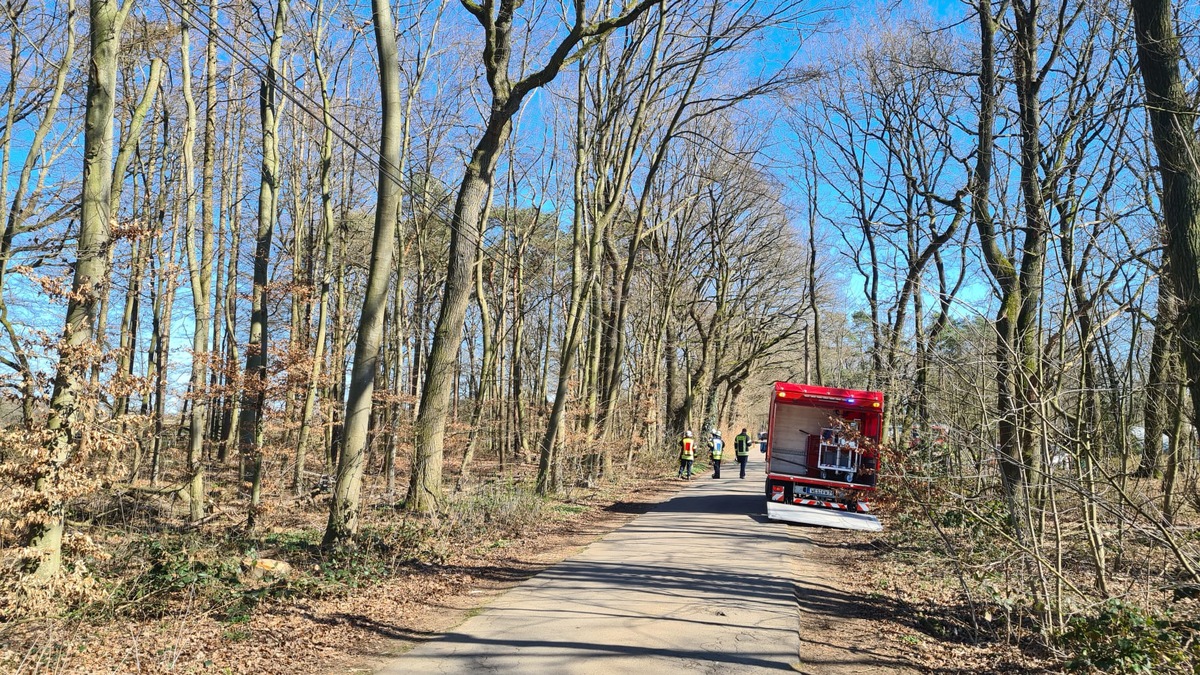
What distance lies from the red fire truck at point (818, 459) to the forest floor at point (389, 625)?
4.97 metres

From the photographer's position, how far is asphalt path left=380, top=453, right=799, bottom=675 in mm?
6273

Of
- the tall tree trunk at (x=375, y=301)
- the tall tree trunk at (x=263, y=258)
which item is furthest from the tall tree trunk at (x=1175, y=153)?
the tall tree trunk at (x=263, y=258)

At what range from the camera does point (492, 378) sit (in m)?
35.0

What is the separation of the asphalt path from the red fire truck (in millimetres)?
4238

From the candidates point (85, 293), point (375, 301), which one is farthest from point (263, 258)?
point (85, 293)

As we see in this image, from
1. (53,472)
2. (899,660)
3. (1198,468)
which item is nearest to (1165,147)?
(899,660)

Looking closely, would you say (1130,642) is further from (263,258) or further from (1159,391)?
(263,258)

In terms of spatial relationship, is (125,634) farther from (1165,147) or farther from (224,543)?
(1165,147)

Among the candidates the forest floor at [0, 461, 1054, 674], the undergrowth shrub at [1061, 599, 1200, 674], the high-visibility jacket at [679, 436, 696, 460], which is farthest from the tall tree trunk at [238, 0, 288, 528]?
the high-visibility jacket at [679, 436, 696, 460]

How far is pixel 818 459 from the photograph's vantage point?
60.1 ft

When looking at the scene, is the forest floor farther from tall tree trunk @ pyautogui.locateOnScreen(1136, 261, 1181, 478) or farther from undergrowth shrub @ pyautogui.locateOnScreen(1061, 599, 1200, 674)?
tall tree trunk @ pyautogui.locateOnScreen(1136, 261, 1181, 478)

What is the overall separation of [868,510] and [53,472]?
49.0 ft

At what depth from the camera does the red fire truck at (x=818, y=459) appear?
16888 mm

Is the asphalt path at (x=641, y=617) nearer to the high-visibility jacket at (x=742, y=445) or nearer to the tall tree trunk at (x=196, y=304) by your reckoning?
the tall tree trunk at (x=196, y=304)
